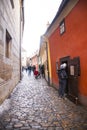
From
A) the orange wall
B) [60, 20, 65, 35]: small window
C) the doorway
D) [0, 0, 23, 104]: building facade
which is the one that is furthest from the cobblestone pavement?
[60, 20, 65, 35]: small window

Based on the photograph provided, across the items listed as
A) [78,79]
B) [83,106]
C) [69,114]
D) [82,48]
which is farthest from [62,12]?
[69,114]

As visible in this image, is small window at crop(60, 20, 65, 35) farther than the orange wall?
Yes

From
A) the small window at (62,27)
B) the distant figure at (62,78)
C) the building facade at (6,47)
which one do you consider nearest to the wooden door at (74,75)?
the distant figure at (62,78)

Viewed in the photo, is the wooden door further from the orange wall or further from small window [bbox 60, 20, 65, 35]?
small window [bbox 60, 20, 65, 35]

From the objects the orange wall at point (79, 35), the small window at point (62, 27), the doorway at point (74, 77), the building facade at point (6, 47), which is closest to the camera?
the building facade at point (6, 47)

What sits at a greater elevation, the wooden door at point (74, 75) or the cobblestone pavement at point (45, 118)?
the wooden door at point (74, 75)

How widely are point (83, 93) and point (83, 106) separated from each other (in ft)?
1.68

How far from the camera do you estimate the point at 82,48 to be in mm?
6820

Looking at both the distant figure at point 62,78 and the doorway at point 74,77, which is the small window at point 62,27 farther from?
the doorway at point 74,77

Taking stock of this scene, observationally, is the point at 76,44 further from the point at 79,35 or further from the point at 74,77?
the point at 74,77

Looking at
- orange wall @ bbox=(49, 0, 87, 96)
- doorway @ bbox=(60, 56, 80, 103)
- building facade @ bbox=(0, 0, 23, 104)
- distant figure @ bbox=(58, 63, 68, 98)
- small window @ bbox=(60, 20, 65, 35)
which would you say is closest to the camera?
building facade @ bbox=(0, 0, 23, 104)

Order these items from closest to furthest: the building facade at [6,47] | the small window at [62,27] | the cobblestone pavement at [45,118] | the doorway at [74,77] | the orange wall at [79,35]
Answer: the cobblestone pavement at [45,118] → the building facade at [6,47] → the orange wall at [79,35] → the doorway at [74,77] → the small window at [62,27]

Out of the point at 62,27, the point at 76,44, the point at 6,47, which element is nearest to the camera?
the point at 76,44

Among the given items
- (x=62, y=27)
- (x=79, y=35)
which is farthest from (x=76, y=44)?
(x=62, y=27)
